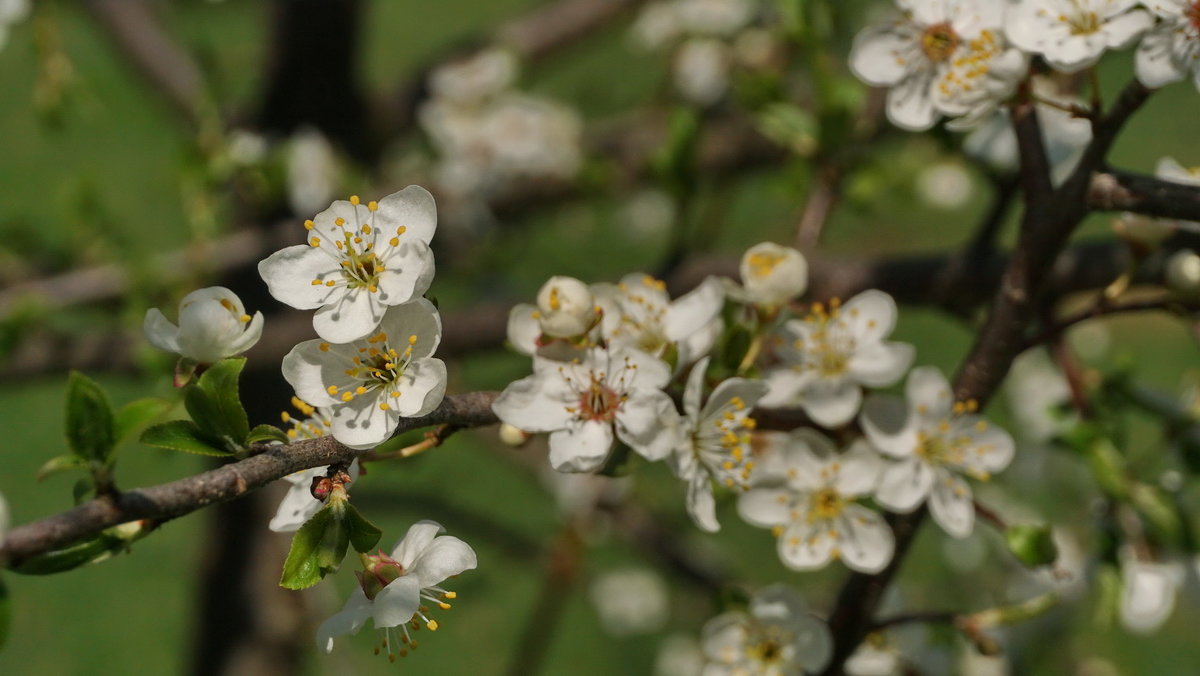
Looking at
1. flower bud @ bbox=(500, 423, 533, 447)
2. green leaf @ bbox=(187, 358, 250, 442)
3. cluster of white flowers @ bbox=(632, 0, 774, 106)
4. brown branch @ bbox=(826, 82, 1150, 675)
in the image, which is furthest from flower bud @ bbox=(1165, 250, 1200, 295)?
cluster of white flowers @ bbox=(632, 0, 774, 106)

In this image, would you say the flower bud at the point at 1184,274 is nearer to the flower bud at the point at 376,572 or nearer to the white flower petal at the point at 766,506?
the white flower petal at the point at 766,506

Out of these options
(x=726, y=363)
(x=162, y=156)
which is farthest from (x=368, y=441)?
(x=162, y=156)

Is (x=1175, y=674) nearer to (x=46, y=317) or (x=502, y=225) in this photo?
(x=502, y=225)

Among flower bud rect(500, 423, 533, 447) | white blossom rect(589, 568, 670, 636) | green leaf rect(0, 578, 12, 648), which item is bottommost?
white blossom rect(589, 568, 670, 636)

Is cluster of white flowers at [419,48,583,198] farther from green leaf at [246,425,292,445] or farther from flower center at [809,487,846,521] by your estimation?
green leaf at [246,425,292,445]

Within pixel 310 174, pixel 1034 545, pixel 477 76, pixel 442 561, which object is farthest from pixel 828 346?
pixel 477 76

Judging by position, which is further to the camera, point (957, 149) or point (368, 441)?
point (957, 149)

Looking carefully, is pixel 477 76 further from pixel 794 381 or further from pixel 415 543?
pixel 415 543
